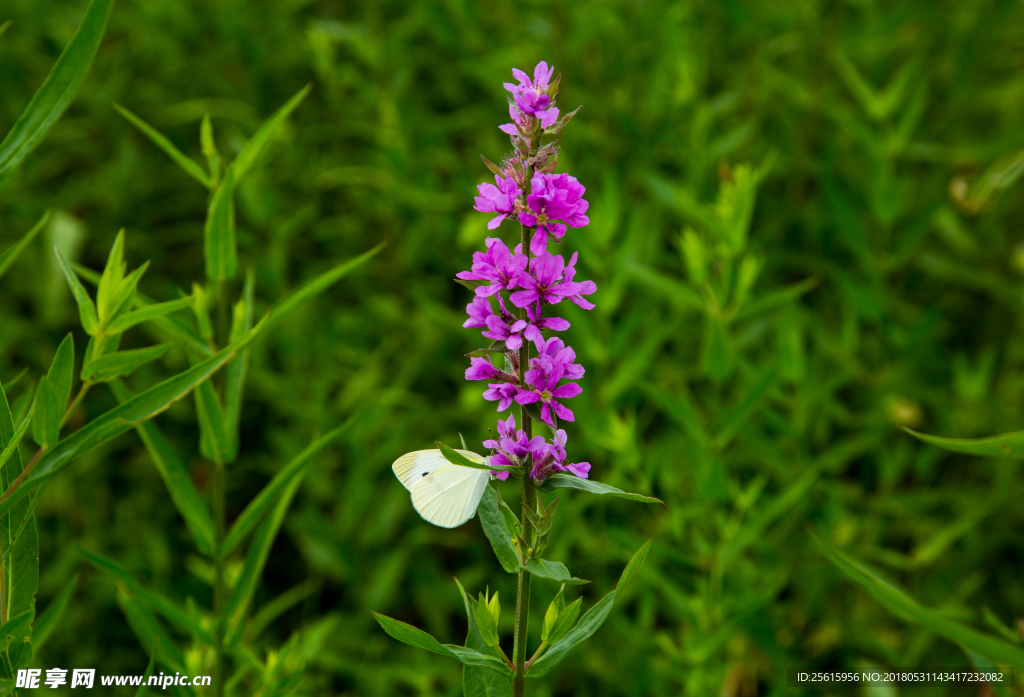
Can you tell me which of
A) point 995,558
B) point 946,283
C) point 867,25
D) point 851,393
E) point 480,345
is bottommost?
point 995,558

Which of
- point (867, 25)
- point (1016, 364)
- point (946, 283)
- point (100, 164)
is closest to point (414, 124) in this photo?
point (100, 164)

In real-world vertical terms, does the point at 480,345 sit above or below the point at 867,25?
below

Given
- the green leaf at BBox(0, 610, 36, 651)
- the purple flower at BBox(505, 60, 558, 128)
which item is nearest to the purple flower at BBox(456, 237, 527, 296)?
the purple flower at BBox(505, 60, 558, 128)

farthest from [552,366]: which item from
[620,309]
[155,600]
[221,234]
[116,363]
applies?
[620,309]

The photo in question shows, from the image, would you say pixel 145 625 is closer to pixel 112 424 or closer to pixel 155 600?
pixel 155 600

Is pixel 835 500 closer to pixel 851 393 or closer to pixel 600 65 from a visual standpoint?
pixel 851 393

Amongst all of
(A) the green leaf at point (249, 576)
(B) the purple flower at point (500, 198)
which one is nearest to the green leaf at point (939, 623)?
(B) the purple flower at point (500, 198)
